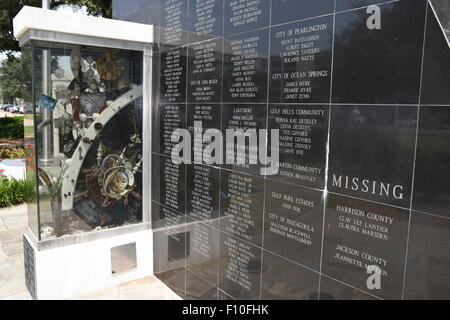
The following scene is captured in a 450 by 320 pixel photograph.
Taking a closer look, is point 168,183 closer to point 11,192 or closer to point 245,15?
point 245,15

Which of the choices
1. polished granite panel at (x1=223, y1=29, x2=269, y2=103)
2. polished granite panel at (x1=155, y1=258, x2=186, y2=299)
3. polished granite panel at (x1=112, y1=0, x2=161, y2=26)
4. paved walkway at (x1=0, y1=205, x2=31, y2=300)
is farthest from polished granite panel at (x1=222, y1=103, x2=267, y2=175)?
paved walkway at (x1=0, y1=205, x2=31, y2=300)

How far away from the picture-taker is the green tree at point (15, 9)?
41.3 feet

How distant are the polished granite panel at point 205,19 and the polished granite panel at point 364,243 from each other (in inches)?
96.1

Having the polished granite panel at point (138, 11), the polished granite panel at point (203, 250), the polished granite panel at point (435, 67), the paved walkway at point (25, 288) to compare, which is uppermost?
the polished granite panel at point (138, 11)

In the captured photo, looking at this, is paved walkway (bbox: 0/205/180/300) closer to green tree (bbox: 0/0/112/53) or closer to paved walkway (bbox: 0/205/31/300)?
paved walkway (bbox: 0/205/31/300)

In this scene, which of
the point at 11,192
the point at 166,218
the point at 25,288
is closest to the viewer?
the point at 25,288

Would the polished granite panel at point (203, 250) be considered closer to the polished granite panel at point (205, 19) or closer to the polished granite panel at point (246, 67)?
the polished granite panel at point (246, 67)

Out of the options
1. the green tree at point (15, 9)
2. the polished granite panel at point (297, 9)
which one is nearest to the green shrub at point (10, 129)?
the green tree at point (15, 9)

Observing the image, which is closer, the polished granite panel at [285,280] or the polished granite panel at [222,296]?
the polished granite panel at [285,280]

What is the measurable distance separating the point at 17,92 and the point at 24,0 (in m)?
34.4

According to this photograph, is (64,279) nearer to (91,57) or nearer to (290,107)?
(91,57)

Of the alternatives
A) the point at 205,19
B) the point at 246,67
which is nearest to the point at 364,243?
the point at 246,67

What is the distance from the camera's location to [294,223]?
3.53 meters

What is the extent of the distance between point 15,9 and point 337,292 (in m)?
15.8
